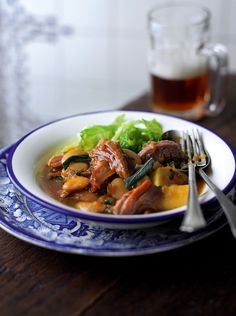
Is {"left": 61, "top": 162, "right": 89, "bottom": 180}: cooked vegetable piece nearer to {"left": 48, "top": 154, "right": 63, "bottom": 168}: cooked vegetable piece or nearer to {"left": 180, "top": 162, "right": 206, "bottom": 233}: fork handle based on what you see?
{"left": 48, "top": 154, "right": 63, "bottom": 168}: cooked vegetable piece

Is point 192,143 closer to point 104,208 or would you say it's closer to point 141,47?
point 104,208

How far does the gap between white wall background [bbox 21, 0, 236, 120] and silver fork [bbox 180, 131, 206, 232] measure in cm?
183

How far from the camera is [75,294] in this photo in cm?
101

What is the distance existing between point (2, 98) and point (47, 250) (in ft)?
6.78

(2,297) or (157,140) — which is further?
(157,140)

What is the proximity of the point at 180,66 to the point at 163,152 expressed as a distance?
27.5 inches

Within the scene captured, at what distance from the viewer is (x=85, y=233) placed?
44.3 inches

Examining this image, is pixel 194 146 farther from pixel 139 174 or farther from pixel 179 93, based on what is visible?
pixel 179 93

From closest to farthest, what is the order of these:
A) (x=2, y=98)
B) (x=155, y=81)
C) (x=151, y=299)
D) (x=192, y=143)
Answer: (x=151, y=299)
(x=192, y=143)
(x=155, y=81)
(x=2, y=98)

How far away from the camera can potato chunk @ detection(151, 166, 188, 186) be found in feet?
3.89

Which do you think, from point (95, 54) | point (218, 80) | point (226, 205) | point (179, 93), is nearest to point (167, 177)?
point (226, 205)

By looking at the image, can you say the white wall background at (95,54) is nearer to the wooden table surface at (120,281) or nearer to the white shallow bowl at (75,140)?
the white shallow bowl at (75,140)

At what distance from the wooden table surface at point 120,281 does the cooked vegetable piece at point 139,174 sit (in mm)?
157

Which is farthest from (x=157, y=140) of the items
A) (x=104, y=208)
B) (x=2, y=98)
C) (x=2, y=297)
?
(x=2, y=98)
